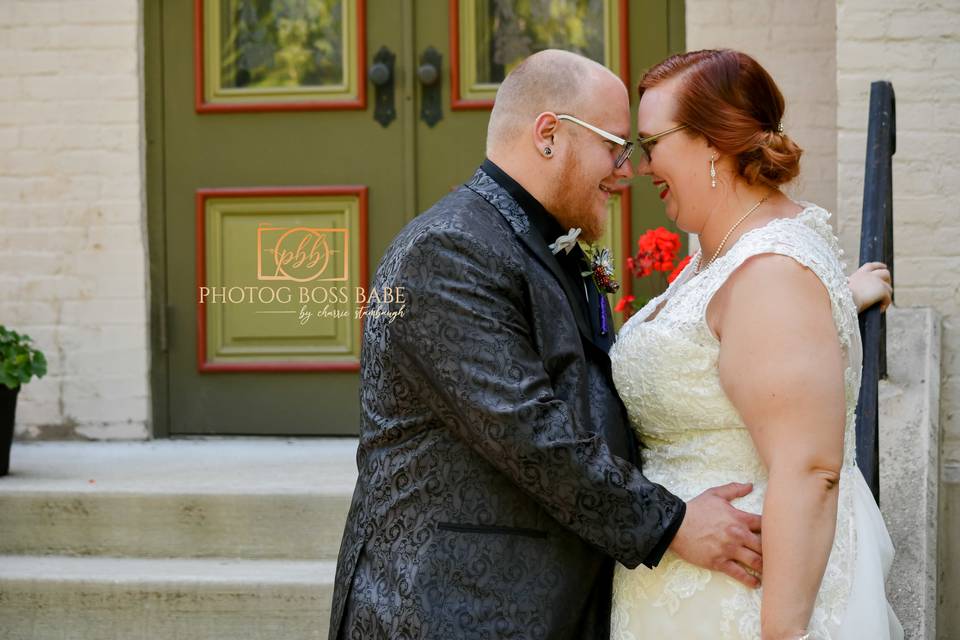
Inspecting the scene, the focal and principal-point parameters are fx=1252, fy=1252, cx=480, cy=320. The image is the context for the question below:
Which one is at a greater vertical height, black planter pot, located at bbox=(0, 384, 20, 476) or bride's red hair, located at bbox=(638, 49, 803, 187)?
bride's red hair, located at bbox=(638, 49, 803, 187)

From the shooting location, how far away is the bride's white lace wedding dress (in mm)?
2170

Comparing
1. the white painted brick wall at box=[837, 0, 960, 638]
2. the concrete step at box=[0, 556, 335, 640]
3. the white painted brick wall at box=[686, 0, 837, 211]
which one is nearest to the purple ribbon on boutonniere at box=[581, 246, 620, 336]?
the concrete step at box=[0, 556, 335, 640]

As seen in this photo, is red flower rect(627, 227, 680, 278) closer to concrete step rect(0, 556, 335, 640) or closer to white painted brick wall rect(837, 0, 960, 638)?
white painted brick wall rect(837, 0, 960, 638)

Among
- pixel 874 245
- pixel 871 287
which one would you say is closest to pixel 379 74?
pixel 874 245

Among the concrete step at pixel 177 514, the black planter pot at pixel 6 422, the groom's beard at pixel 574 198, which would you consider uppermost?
the groom's beard at pixel 574 198

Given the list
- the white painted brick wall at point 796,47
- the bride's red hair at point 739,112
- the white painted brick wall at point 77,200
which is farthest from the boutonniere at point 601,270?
the white painted brick wall at point 77,200

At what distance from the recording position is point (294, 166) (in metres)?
5.45

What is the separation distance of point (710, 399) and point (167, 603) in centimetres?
228

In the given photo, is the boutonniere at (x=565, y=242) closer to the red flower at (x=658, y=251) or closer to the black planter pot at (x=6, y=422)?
the red flower at (x=658, y=251)

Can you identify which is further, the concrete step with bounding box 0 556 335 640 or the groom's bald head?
the concrete step with bounding box 0 556 335 640

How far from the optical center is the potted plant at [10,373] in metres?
4.53

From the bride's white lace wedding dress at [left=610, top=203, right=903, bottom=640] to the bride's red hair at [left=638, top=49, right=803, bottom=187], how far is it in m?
0.12

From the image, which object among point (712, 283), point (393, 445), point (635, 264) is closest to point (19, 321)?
point (635, 264)

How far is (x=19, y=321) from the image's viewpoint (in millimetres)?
5387
